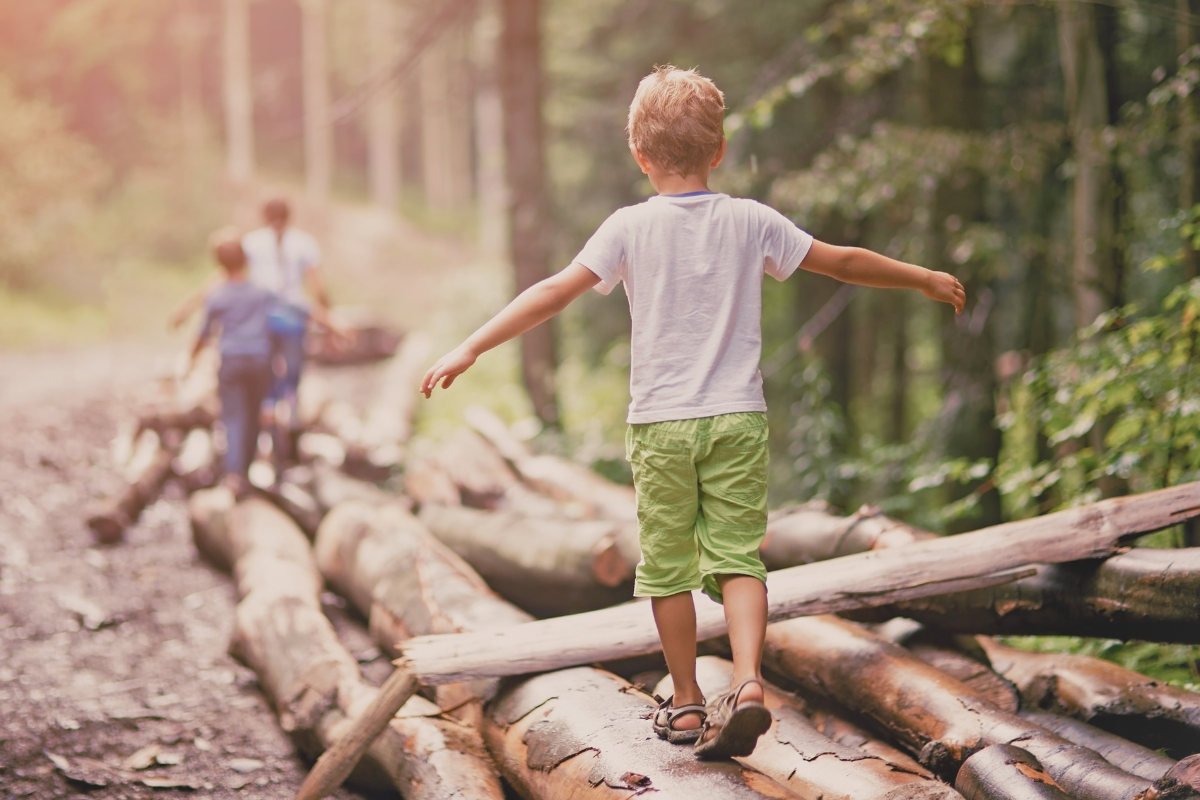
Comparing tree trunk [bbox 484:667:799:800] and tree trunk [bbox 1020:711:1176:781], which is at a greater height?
tree trunk [bbox 484:667:799:800]

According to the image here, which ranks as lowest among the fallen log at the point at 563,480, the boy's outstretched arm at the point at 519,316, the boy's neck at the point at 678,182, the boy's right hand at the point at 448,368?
the fallen log at the point at 563,480

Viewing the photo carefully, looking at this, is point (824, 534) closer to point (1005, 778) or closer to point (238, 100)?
point (1005, 778)

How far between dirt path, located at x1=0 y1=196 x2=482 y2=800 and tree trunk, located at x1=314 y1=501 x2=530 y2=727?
0.32 meters

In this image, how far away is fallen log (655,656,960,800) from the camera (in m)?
2.80

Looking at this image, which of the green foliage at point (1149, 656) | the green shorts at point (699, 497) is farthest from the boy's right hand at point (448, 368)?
the green foliage at point (1149, 656)

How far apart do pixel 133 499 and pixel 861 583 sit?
685 centimetres

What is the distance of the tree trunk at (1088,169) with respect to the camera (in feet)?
20.0

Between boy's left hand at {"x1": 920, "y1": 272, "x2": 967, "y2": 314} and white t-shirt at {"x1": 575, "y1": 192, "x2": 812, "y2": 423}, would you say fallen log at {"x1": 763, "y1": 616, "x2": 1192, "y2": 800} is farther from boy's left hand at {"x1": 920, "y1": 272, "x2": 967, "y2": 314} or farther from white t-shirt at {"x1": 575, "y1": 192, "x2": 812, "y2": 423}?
boy's left hand at {"x1": 920, "y1": 272, "x2": 967, "y2": 314}

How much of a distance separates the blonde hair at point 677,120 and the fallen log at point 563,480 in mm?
3027

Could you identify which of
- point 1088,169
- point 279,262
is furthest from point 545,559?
point 279,262

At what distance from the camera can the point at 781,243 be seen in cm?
301

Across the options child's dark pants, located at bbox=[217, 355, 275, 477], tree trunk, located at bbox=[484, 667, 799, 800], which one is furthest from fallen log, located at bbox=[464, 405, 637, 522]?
tree trunk, located at bbox=[484, 667, 799, 800]

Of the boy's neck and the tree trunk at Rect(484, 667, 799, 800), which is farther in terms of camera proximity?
the boy's neck

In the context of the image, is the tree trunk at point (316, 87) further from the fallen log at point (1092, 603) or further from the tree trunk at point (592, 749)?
the fallen log at point (1092, 603)
